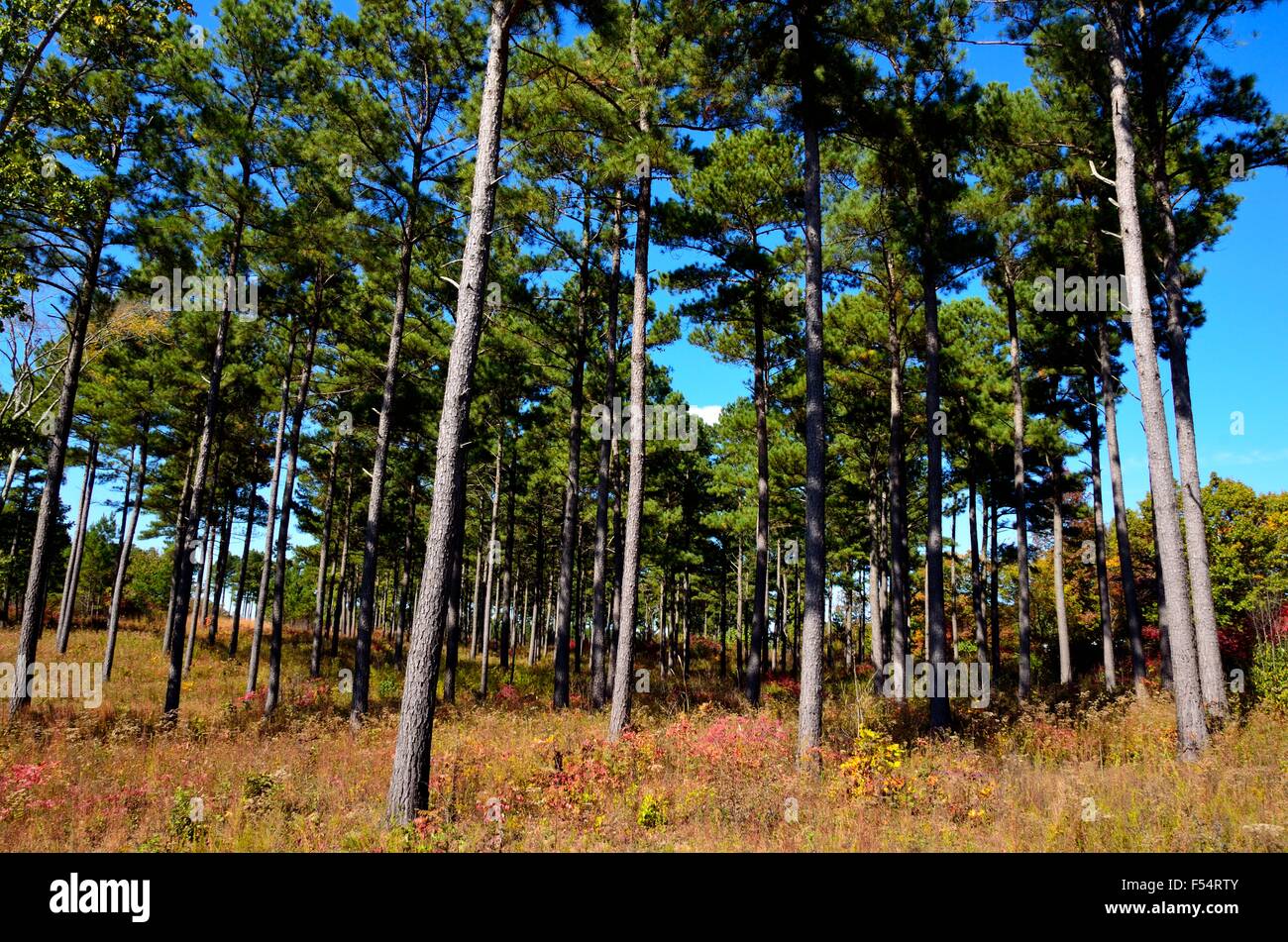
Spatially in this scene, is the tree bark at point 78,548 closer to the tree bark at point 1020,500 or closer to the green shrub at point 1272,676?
the tree bark at point 1020,500

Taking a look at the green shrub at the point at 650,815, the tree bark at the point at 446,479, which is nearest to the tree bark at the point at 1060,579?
the green shrub at the point at 650,815

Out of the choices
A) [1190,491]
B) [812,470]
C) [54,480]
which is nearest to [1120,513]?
[1190,491]

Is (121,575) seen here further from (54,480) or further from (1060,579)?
(1060,579)

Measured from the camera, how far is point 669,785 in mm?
7148

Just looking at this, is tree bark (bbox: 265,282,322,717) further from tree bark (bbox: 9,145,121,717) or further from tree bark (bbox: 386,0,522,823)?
tree bark (bbox: 386,0,522,823)

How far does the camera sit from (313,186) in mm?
12328

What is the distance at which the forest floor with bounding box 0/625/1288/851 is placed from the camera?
5488 mm

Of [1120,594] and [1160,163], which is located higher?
[1160,163]

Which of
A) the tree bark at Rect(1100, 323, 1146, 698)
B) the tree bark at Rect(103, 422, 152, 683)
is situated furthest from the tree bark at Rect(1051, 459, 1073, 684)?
the tree bark at Rect(103, 422, 152, 683)

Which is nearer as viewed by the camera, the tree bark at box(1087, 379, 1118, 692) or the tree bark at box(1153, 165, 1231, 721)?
the tree bark at box(1153, 165, 1231, 721)
